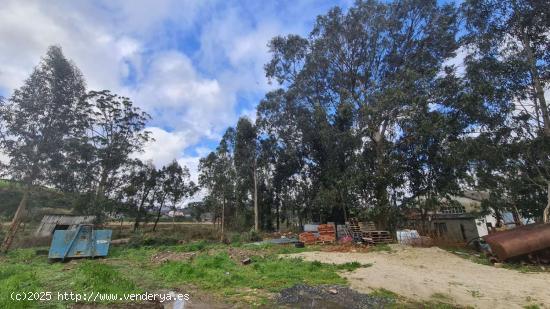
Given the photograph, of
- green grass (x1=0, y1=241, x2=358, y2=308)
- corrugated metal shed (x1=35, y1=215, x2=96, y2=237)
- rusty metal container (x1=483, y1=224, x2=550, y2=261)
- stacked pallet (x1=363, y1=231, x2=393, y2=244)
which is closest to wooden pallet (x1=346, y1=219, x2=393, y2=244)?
stacked pallet (x1=363, y1=231, x2=393, y2=244)

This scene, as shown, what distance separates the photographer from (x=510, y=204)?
17.6 meters

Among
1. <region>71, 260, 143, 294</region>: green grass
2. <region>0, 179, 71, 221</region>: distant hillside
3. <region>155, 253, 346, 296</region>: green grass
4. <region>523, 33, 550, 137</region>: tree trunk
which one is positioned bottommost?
<region>155, 253, 346, 296</region>: green grass

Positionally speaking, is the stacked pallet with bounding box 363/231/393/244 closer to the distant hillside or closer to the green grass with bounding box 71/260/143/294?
the green grass with bounding box 71/260/143/294

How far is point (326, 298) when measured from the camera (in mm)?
5793

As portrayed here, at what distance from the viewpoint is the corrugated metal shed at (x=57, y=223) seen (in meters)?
20.6

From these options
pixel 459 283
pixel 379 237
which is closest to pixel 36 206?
pixel 379 237

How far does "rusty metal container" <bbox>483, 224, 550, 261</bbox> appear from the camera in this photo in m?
10.0

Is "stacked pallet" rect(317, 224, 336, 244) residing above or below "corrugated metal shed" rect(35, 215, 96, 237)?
below

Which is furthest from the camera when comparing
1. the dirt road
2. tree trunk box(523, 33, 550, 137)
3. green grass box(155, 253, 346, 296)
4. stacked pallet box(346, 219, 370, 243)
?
stacked pallet box(346, 219, 370, 243)

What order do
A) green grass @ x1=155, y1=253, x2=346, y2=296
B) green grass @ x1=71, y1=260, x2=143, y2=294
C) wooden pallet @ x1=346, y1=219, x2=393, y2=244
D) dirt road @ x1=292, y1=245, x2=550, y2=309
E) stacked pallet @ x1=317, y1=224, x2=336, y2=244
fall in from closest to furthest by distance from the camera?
1. green grass @ x1=71, y1=260, x2=143, y2=294
2. dirt road @ x1=292, y1=245, x2=550, y2=309
3. green grass @ x1=155, y1=253, x2=346, y2=296
4. wooden pallet @ x1=346, y1=219, x2=393, y2=244
5. stacked pallet @ x1=317, y1=224, x2=336, y2=244

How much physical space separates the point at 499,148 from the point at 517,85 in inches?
122

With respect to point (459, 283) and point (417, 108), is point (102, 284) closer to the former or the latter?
point (459, 283)

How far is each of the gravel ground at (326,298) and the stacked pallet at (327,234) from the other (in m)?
11.9

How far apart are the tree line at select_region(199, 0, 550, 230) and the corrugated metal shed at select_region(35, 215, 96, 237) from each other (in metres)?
15.5
